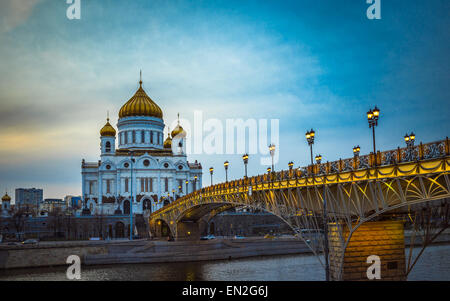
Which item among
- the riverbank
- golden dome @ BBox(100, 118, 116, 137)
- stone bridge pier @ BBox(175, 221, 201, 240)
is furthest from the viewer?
golden dome @ BBox(100, 118, 116, 137)

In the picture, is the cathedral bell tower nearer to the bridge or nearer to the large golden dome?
the large golden dome

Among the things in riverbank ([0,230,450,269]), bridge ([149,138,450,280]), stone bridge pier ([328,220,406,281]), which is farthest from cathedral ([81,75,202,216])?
stone bridge pier ([328,220,406,281])

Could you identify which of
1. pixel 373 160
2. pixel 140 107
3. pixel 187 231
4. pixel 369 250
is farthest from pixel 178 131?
pixel 373 160

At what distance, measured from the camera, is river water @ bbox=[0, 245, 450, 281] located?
1473 inches

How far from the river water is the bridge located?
27.1 feet

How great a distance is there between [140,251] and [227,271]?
12610 mm

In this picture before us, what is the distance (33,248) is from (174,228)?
17.1m

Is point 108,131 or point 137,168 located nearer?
point 137,168

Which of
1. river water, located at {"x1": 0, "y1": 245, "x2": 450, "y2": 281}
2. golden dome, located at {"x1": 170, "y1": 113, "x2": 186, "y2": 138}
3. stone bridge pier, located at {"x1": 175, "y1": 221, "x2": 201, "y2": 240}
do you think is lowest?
river water, located at {"x1": 0, "y1": 245, "x2": 450, "y2": 281}

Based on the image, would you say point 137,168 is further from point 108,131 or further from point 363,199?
point 363,199

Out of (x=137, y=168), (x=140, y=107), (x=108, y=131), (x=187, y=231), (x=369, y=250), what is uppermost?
(x=140, y=107)

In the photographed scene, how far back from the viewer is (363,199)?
73.7 ft
